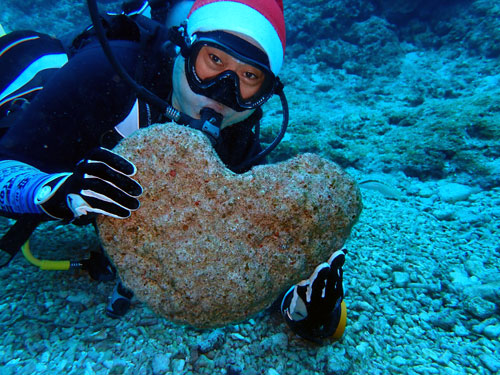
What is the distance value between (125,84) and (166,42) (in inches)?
30.8

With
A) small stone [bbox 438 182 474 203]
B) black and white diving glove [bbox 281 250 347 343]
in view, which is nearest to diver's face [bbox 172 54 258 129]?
black and white diving glove [bbox 281 250 347 343]

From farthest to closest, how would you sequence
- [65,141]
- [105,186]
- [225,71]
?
[225,71] < [65,141] < [105,186]

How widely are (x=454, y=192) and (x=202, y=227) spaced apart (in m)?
4.47

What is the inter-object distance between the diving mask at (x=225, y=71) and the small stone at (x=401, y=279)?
2.32 m

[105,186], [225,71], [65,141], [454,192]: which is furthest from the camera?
[454,192]

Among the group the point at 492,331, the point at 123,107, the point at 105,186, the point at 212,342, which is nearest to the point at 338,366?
the point at 212,342

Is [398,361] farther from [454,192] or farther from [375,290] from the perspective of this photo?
[454,192]

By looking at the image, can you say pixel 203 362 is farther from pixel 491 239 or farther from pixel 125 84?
pixel 491 239

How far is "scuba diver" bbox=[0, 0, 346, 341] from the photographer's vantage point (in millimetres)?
1823

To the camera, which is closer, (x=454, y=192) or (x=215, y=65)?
(x=215, y=65)

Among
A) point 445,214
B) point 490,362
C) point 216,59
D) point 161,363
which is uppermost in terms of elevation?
point 216,59

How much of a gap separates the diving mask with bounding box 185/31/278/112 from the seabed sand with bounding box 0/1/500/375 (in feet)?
6.55

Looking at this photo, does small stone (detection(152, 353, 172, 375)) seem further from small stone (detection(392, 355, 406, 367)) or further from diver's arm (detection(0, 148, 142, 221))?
small stone (detection(392, 355, 406, 367))

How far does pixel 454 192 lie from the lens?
14.4 ft
